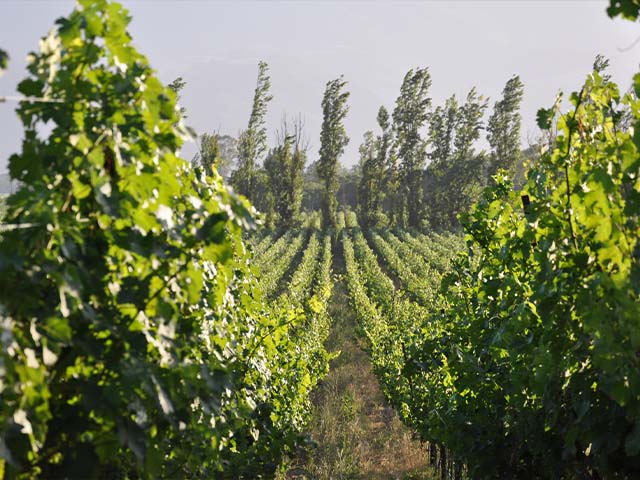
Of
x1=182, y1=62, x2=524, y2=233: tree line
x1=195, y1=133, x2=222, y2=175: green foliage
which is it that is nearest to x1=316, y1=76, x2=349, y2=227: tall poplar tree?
x1=182, y1=62, x2=524, y2=233: tree line

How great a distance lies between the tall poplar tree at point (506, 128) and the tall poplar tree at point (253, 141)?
22.3m

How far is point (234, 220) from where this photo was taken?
6.00 feet

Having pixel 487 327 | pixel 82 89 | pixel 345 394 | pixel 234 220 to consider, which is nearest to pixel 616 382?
pixel 234 220

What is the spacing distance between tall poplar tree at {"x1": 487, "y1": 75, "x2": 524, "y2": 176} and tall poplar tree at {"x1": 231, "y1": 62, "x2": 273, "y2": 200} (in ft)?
73.0

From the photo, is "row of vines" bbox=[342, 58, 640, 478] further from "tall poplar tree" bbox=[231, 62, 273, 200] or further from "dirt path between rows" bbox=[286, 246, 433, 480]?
"tall poplar tree" bbox=[231, 62, 273, 200]

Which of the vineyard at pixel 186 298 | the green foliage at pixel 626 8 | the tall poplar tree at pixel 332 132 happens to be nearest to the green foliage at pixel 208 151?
the tall poplar tree at pixel 332 132

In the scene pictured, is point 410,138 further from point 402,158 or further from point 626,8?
point 626,8

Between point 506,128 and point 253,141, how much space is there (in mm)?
24711

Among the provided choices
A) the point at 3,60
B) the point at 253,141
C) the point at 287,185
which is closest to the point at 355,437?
the point at 3,60

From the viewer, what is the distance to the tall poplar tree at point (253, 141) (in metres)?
51.0

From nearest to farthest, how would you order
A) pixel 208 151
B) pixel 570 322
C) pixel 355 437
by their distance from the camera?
pixel 570 322 → pixel 355 437 → pixel 208 151

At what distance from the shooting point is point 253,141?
175 feet

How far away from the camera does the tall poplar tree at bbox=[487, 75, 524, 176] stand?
50.4m

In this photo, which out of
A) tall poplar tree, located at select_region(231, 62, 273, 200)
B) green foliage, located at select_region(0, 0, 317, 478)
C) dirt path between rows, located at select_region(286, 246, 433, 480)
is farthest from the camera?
tall poplar tree, located at select_region(231, 62, 273, 200)
